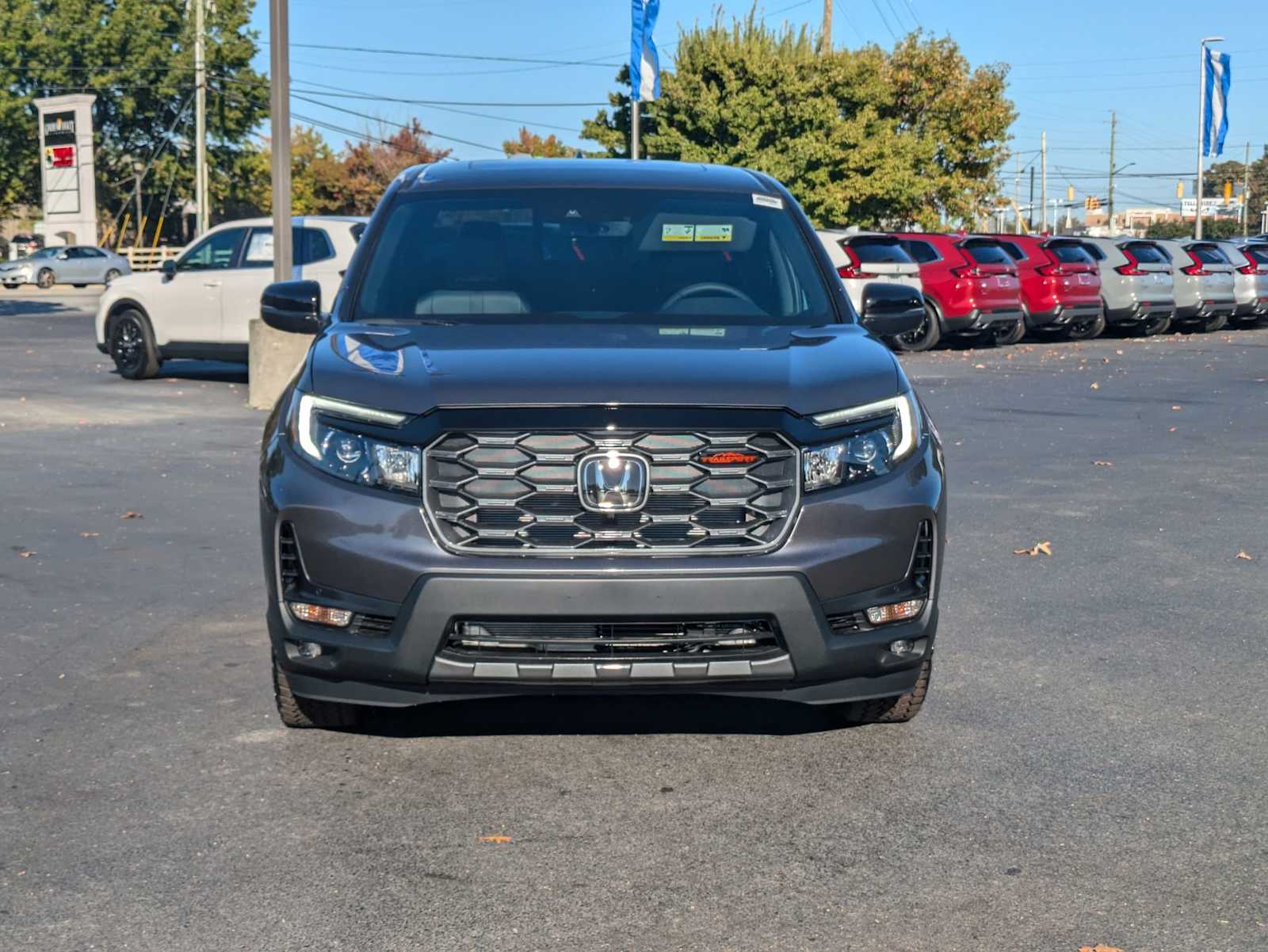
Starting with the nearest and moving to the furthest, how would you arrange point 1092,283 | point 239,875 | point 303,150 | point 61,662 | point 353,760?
1. point 239,875
2. point 353,760
3. point 61,662
4. point 1092,283
5. point 303,150

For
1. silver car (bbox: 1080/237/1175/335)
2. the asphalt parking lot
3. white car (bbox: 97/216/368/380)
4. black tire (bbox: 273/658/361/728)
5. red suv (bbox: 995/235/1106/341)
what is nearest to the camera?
the asphalt parking lot

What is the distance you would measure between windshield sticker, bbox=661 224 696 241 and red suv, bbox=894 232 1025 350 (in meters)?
18.6

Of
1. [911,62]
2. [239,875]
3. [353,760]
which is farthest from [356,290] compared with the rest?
[911,62]

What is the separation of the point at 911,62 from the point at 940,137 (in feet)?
7.63

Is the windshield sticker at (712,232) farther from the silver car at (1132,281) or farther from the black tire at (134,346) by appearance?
the silver car at (1132,281)

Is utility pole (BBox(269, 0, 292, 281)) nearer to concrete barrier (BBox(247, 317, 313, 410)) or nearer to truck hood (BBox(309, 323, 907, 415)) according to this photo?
concrete barrier (BBox(247, 317, 313, 410))

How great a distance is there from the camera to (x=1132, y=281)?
3022 cm

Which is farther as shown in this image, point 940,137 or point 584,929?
point 940,137

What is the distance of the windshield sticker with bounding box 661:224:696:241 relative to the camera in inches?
239

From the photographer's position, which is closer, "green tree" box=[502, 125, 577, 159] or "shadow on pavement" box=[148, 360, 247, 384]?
"shadow on pavement" box=[148, 360, 247, 384]

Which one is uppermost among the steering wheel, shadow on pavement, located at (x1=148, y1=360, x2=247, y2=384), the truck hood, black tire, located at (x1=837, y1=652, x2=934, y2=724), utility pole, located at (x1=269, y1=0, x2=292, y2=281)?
utility pole, located at (x1=269, y1=0, x2=292, y2=281)

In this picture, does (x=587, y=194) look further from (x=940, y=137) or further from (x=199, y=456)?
(x=940, y=137)

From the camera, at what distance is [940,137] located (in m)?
50.0

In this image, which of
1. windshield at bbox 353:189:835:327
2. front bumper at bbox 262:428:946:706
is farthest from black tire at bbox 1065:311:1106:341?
front bumper at bbox 262:428:946:706
